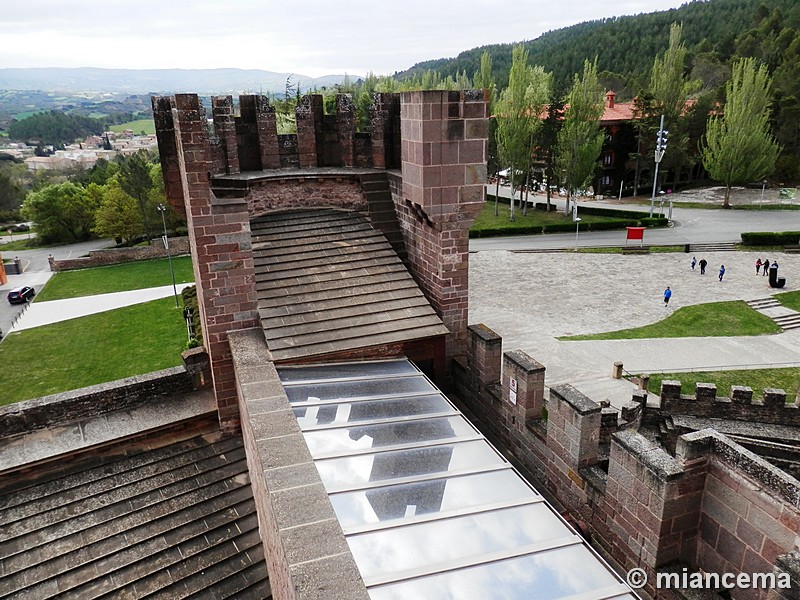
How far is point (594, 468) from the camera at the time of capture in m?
7.15

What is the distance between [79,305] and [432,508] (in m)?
40.1

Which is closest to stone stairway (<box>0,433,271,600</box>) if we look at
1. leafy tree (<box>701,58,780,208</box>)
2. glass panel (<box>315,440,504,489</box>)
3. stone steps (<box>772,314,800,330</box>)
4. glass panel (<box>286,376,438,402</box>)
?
glass panel (<box>286,376,438,402</box>)

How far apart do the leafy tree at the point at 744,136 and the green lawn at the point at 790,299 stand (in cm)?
2153

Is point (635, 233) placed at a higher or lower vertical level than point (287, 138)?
lower

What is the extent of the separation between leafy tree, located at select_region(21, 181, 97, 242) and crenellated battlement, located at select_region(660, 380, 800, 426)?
6258 cm

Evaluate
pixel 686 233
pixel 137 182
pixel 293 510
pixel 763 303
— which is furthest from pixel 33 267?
pixel 763 303

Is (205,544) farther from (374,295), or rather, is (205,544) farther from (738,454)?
(738,454)

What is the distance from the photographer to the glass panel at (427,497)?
550 centimetres

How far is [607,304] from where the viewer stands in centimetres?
2700

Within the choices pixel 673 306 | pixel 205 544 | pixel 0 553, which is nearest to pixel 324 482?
pixel 205 544

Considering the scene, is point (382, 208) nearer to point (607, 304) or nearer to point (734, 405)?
point (734, 405)

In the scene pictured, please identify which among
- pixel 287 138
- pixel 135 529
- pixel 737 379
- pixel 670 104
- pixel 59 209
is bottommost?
pixel 737 379

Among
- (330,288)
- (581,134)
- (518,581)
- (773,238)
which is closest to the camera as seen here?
(518,581)

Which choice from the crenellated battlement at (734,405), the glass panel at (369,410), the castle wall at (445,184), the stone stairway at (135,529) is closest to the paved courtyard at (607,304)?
the crenellated battlement at (734,405)
